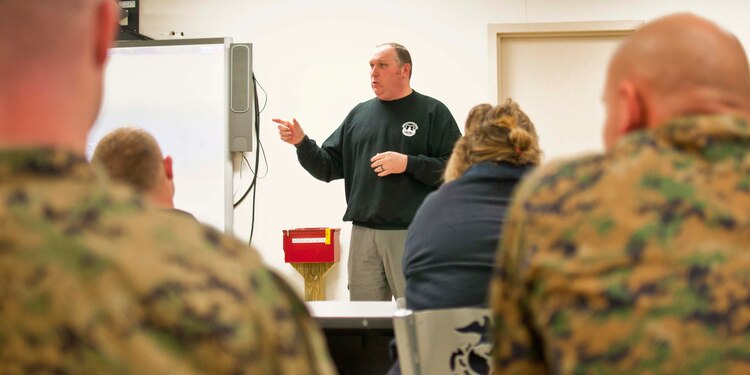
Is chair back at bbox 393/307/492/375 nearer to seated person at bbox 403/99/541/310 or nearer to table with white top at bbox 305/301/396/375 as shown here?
seated person at bbox 403/99/541/310

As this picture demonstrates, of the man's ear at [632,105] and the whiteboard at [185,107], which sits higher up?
the whiteboard at [185,107]

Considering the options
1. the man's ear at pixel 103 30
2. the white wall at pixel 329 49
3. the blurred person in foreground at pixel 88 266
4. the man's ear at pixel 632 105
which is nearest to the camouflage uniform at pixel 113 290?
the blurred person in foreground at pixel 88 266

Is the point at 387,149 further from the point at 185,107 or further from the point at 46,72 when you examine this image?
the point at 46,72

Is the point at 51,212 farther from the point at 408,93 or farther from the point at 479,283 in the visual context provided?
the point at 408,93

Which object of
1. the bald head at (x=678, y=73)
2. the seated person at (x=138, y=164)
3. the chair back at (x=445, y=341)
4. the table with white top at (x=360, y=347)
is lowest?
the table with white top at (x=360, y=347)

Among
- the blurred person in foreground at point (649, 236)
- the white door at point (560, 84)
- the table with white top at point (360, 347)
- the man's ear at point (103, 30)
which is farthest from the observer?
the white door at point (560, 84)

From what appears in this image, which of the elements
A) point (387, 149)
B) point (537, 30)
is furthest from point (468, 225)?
point (537, 30)

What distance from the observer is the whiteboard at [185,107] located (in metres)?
4.95

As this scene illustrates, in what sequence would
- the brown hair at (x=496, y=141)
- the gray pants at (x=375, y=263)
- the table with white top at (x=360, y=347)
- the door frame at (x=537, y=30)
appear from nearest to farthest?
the brown hair at (x=496, y=141) < the table with white top at (x=360, y=347) < the gray pants at (x=375, y=263) < the door frame at (x=537, y=30)

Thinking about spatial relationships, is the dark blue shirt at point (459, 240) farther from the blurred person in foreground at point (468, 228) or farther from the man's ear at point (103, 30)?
the man's ear at point (103, 30)

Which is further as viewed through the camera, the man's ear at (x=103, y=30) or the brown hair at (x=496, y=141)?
the brown hair at (x=496, y=141)

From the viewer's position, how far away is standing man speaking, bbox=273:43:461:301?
12.3 ft

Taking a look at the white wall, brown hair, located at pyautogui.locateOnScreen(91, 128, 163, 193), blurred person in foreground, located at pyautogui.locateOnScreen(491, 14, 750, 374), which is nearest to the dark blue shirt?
brown hair, located at pyautogui.locateOnScreen(91, 128, 163, 193)

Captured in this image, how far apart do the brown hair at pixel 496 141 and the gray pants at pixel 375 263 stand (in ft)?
5.14
